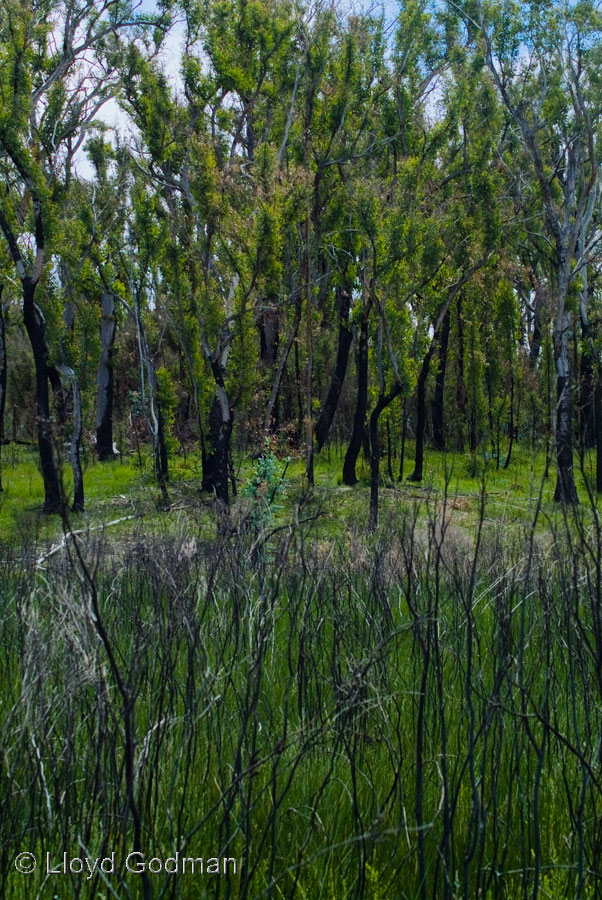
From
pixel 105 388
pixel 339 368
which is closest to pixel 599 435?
pixel 339 368

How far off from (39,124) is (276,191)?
5.02 meters

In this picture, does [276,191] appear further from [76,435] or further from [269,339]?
[269,339]

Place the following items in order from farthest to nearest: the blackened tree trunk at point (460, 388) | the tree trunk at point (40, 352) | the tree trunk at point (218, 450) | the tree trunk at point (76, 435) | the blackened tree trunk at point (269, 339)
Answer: the blackened tree trunk at point (460, 388) < the blackened tree trunk at point (269, 339) < the tree trunk at point (218, 450) < the tree trunk at point (40, 352) < the tree trunk at point (76, 435)

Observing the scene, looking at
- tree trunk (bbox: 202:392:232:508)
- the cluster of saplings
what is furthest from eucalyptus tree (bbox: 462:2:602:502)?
tree trunk (bbox: 202:392:232:508)

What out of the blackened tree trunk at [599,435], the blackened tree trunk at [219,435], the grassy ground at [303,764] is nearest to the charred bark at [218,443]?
the blackened tree trunk at [219,435]

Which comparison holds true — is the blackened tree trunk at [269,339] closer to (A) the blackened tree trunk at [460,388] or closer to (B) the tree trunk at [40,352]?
(A) the blackened tree trunk at [460,388]

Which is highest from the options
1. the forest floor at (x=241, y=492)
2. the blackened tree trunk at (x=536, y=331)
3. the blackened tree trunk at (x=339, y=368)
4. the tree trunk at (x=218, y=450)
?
the blackened tree trunk at (x=536, y=331)

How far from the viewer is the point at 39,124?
52.1 feet

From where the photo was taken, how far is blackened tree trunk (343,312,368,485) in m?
15.7

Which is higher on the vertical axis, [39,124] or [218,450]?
[39,124]

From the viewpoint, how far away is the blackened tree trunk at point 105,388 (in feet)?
78.9

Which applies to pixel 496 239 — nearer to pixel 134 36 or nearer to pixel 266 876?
pixel 134 36

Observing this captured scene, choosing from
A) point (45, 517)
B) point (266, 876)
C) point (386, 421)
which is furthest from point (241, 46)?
point (266, 876)

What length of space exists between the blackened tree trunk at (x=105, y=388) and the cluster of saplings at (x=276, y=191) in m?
3.42
